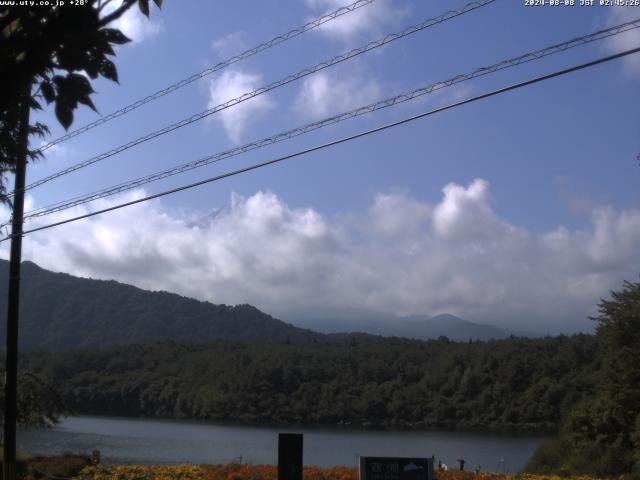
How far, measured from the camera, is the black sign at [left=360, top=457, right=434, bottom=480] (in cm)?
1045

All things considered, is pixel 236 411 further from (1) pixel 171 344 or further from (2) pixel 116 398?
(1) pixel 171 344

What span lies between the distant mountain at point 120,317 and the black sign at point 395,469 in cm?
14643

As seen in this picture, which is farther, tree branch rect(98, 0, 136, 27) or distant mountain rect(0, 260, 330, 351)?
distant mountain rect(0, 260, 330, 351)

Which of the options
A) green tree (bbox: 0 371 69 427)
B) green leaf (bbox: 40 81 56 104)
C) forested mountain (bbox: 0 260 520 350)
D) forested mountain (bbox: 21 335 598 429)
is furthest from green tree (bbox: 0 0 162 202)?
forested mountain (bbox: 0 260 520 350)

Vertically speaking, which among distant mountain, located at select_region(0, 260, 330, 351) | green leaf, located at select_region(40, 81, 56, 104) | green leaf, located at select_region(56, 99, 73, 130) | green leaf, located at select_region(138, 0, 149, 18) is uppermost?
distant mountain, located at select_region(0, 260, 330, 351)

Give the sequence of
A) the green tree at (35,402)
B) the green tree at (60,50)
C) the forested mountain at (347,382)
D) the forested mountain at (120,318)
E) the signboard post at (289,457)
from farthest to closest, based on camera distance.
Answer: the forested mountain at (120,318) → the forested mountain at (347,382) → the green tree at (35,402) → the signboard post at (289,457) → the green tree at (60,50)

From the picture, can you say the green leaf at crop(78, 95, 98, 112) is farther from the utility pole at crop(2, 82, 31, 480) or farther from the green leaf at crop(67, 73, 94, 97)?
the utility pole at crop(2, 82, 31, 480)

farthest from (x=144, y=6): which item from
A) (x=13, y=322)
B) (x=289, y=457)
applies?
(x=13, y=322)

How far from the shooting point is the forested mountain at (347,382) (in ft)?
178

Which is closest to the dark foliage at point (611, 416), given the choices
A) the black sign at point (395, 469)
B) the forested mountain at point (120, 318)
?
the black sign at point (395, 469)

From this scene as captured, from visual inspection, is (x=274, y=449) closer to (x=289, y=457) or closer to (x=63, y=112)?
(x=289, y=457)

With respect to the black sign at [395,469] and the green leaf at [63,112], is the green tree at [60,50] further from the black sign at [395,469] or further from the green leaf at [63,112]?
the black sign at [395,469]

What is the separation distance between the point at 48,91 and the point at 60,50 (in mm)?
273

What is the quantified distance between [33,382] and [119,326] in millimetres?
148955
